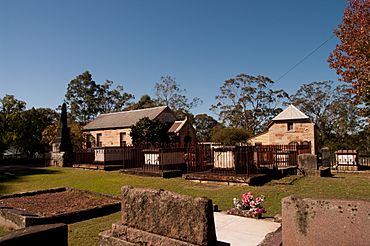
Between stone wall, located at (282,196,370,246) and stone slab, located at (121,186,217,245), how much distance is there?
0.98 meters

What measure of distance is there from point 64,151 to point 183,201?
22.0 m

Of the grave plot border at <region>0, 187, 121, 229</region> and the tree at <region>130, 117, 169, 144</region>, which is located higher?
the tree at <region>130, 117, 169, 144</region>

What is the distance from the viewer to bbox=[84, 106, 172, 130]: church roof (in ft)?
109

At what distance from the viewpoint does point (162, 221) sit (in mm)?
3770

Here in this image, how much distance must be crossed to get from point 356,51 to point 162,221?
15528mm

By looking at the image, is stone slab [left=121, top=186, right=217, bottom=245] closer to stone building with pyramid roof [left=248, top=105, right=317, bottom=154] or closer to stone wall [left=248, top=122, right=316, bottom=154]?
stone building with pyramid roof [left=248, top=105, right=317, bottom=154]

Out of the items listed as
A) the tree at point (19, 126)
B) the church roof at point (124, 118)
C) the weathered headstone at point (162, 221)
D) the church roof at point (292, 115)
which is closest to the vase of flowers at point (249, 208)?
the weathered headstone at point (162, 221)

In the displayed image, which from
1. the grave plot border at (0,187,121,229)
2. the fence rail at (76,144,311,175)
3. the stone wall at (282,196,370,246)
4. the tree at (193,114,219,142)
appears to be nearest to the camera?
the stone wall at (282,196,370,246)

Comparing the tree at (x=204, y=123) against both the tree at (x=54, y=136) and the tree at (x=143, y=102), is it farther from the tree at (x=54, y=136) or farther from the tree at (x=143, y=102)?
the tree at (x=54, y=136)

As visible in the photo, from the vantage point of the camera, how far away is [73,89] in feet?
194

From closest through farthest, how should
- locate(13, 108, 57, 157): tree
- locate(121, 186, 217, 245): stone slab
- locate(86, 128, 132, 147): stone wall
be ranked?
1. locate(121, 186, 217, 245): stone slab
2. locate(13, 108, 57, 157): tree
3. locate(86, 128, 132, 147): stone wall

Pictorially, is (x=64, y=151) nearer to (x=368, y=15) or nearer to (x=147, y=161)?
(x=147, y=161)

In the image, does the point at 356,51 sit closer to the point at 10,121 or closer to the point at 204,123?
the point at 10,121

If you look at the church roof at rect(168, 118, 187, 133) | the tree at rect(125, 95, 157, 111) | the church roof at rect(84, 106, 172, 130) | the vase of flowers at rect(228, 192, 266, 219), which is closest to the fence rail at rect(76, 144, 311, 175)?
the vase of flowers at rect(228, 192, 266, 219)
